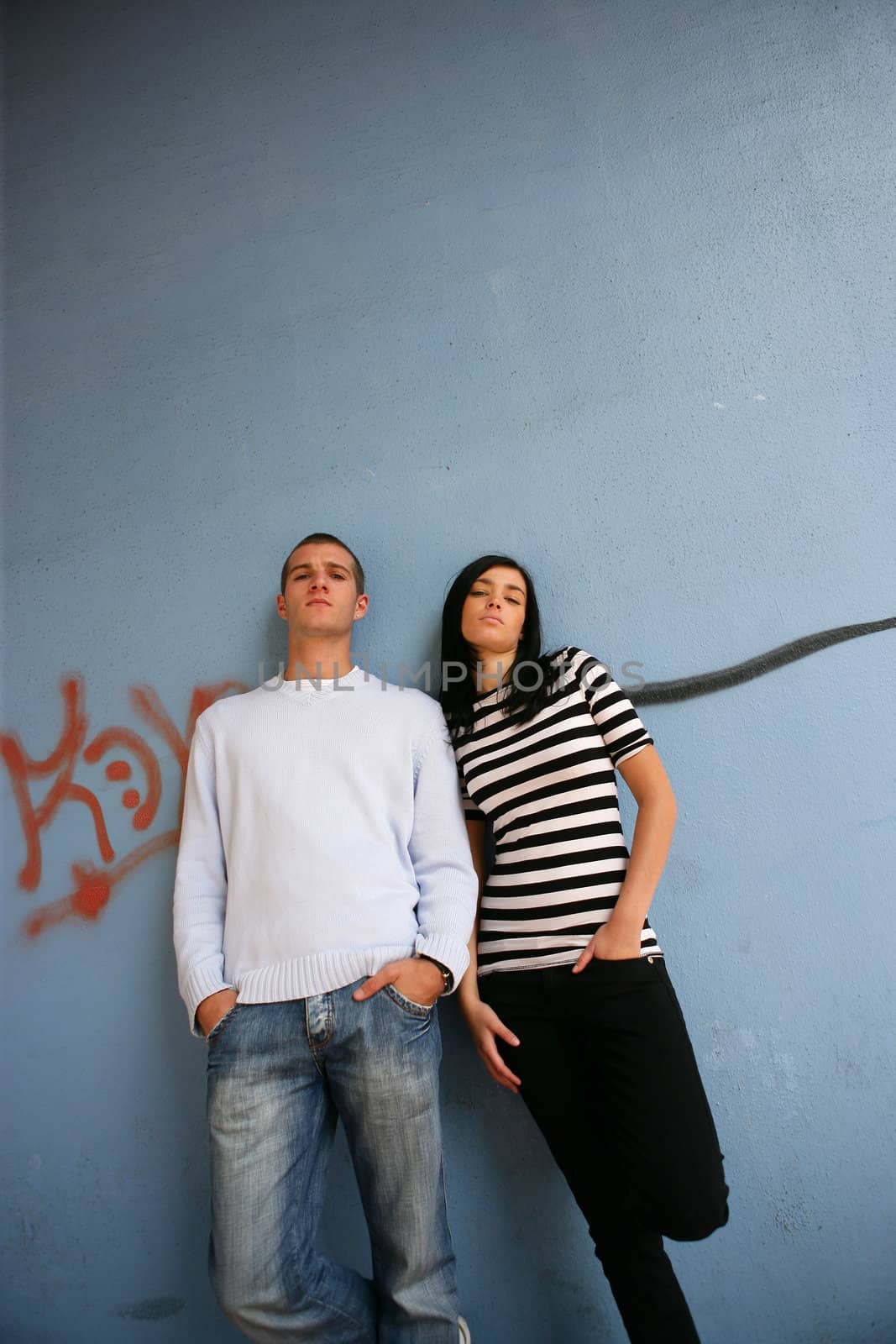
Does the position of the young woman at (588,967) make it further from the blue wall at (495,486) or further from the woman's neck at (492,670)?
the blue wall at (495,486)

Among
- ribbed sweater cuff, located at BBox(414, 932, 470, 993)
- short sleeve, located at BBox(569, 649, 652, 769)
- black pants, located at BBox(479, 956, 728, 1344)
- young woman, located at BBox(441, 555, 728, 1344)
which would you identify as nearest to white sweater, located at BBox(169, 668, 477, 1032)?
ribbed sweater cuff, located at BBox(414, 932, 470, 993)

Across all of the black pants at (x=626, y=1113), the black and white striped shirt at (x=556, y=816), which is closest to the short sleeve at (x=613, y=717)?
the black and white striped shirt at (x=556, y=816)

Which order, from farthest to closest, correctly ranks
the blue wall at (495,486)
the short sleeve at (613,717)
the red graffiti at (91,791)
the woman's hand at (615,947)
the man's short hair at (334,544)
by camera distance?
the red graffiti at (91,791), the man's short hair at (334,544), the blue wall at (495,486), the short sleeve at (613,717), the woman's hand at (615,947)

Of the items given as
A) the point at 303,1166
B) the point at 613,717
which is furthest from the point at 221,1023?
the point at 613,717

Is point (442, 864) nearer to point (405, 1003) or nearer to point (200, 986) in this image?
point (405, 1003)

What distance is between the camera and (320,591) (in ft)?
5.80

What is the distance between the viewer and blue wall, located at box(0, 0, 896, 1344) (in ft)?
5.57

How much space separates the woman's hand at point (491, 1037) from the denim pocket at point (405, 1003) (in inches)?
6.0

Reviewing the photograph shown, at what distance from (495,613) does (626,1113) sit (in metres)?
1.01

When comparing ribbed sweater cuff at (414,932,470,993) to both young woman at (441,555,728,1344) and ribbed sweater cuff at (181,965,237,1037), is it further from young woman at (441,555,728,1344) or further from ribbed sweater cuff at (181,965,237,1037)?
ribbed sweater cuff at (181,965,237,1037)

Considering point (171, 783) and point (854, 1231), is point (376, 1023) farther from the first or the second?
point (854, 1231)

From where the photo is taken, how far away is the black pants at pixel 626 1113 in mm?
1343

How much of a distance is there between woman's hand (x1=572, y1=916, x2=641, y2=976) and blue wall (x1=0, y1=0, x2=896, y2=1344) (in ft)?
1.10

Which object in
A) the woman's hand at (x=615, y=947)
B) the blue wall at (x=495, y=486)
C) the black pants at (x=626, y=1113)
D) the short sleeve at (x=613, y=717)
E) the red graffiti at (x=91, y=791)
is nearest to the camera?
the black pants at (x=626, y=1113)
